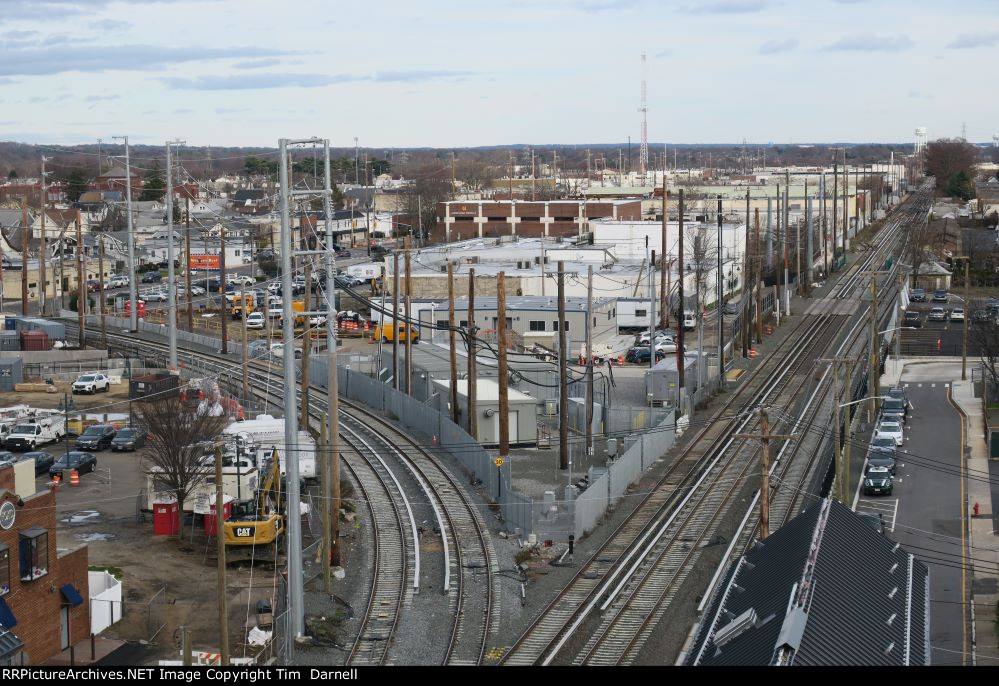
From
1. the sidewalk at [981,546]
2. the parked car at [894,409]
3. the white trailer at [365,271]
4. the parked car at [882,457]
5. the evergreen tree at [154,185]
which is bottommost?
the sidewalk at [981,546]

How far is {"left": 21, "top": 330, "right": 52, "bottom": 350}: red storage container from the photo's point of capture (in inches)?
1700

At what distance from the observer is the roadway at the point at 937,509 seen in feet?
58.8

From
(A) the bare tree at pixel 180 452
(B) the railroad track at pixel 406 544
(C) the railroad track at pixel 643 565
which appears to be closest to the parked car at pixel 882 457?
(C) the railroad track at pixel 643 565

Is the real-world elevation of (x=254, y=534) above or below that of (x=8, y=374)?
below

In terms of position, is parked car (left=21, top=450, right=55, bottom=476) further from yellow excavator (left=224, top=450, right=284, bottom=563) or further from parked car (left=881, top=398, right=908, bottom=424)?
parked car (left=881, top=398, right=908, bottom=424)

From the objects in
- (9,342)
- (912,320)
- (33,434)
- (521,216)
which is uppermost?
(521,216)

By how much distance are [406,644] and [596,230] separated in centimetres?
5325

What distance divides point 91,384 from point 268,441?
13979 millimetres

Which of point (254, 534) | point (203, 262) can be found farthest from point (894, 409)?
point (203, 262)

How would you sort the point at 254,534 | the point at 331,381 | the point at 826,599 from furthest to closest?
the point at 254,534 < the point at 331,381 < the point at 826,599

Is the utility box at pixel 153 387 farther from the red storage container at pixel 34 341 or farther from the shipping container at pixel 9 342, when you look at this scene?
the shipping container at pixel 9 342

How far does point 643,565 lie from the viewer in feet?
66.8

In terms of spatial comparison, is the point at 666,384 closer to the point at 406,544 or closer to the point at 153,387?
the point at 153,387

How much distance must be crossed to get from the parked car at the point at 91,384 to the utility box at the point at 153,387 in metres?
3.22
